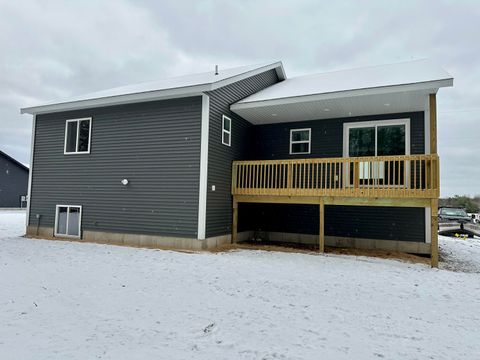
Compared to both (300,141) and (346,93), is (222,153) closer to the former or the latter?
(300,141)

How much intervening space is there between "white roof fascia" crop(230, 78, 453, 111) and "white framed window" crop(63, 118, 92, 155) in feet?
15.8

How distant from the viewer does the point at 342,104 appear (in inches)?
376

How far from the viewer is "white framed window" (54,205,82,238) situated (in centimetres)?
1093

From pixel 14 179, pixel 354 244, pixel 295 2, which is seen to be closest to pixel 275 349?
pixel 354 244

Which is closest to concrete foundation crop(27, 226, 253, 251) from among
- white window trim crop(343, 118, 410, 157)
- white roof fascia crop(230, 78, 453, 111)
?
white roof fascia crop(230, 78, 453, 111)

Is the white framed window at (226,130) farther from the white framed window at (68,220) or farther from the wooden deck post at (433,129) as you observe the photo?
the wooden deck post at (433,129)

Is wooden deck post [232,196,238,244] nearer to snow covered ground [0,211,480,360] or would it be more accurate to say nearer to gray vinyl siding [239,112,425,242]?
gray vinyl siding [239,112,425,242]

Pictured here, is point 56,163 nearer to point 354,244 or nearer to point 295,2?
point 354,244

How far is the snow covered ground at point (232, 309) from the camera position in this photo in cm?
321

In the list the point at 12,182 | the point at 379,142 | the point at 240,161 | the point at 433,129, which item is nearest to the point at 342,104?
→ the point at 379,142

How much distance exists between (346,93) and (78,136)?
8.47 meters

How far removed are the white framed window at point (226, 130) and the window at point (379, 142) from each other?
11.8 ft

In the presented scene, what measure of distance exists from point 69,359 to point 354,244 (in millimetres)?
8954

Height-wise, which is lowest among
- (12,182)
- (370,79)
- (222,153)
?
(12,182)
